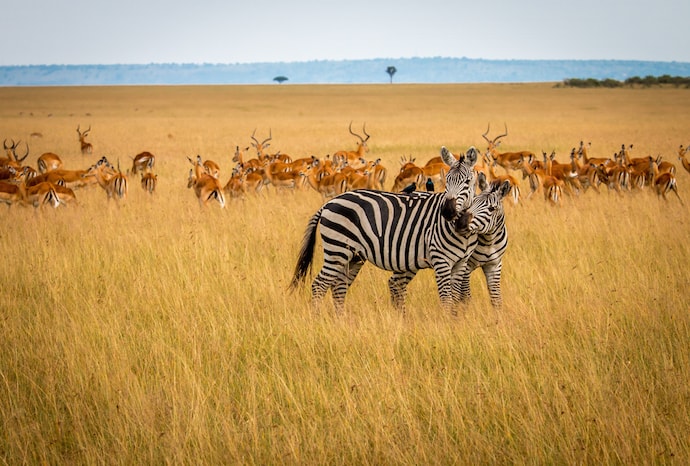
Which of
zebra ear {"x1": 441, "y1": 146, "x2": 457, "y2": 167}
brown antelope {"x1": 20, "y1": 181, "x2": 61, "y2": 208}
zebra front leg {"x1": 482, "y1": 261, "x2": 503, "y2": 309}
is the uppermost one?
zebra ear {"x1": 441, "y1": 146, "x2": 457, "y2": 167}

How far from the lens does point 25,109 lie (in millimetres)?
63000

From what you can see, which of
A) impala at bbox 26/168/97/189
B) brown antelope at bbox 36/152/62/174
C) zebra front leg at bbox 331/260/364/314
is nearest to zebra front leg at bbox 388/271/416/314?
zebra front leg at bbox 331/260/364/314

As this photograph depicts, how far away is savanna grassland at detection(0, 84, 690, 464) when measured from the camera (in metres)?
4.28

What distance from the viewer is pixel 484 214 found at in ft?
21.0

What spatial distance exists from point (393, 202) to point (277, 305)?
64.5 inches

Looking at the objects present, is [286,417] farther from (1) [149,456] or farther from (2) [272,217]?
(2) [272,217]

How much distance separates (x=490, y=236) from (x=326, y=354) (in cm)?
206

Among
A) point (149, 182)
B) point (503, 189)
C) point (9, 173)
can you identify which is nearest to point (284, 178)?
point (149, 182)

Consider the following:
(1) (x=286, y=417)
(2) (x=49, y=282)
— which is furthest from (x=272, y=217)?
(1) (x=286, y=417)

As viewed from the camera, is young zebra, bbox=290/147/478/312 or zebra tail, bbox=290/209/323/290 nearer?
young zebra, bbox=290/147/478/312

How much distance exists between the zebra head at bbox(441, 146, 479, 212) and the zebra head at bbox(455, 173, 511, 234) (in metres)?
0.09

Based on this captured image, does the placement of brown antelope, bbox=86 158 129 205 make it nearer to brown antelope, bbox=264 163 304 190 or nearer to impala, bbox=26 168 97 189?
impala, bbox=26 168 97 189

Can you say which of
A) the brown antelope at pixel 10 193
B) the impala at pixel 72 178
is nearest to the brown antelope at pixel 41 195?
the brown antelope at pixel 10 193

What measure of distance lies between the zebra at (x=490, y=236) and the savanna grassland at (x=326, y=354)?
0.28m
